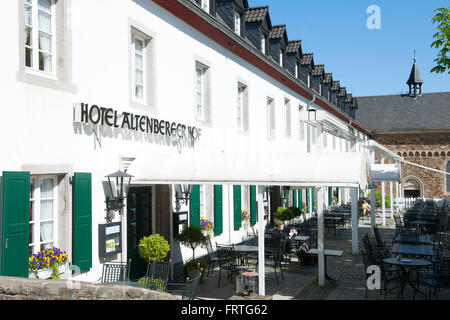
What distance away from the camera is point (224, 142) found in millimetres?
13578

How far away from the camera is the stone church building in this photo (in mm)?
39812

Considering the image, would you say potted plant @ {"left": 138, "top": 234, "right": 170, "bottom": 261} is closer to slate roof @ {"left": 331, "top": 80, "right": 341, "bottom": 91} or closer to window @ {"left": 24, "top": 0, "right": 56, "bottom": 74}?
window @ {"left": 24, "top": 0, "right": 56, "bottom": 74}

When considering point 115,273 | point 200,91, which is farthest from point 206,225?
point 115,273

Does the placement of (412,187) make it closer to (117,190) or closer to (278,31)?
(278,31)

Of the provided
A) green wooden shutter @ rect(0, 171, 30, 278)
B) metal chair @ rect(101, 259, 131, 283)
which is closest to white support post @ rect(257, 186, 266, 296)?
metal chair @ rect(101, 259, 131, 283)

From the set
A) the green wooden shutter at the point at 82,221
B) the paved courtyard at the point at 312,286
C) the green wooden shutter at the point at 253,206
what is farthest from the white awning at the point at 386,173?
the green wooden shutter at the point at 82,221

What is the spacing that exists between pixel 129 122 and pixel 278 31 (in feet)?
42.9

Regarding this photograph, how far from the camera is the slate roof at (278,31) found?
2020cm

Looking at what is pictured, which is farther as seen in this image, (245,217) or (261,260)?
(245,217)

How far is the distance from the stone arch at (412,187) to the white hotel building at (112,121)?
29.3 meters

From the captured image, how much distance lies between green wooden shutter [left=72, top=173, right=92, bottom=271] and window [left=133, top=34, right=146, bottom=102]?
101 inches

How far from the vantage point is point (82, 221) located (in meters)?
7.65

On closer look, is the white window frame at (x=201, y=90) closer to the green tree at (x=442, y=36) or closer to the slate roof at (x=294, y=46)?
the green tree at (x=442, y=36)
